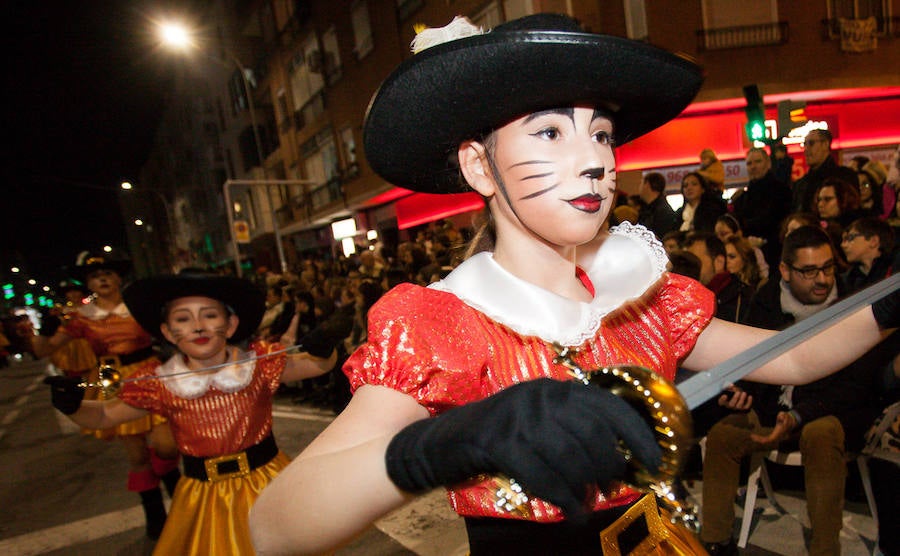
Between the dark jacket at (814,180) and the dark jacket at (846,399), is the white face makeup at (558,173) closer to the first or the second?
the dark jacket at (846,399)

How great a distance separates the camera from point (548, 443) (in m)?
0.73

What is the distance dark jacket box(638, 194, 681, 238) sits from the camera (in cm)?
496

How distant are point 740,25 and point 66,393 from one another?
1285 cm

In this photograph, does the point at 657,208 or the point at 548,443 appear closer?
the point at 548,443

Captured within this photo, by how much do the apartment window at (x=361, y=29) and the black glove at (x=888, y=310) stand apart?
1649 cm

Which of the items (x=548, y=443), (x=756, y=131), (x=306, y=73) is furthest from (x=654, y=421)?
(x=306, y=73)

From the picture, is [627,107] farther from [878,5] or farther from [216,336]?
[878,5]

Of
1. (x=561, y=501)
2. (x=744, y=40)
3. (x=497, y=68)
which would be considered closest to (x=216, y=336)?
(x=497, y=68)

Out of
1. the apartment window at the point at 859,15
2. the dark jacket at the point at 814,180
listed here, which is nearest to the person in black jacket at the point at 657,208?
the dark jacket at the point at 814,180

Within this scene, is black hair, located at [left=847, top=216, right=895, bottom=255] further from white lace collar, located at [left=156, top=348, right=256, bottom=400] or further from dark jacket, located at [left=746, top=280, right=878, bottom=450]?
white lace collar, located at [left=156, top=348, right=256, bottom=400]

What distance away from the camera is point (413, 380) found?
100cm

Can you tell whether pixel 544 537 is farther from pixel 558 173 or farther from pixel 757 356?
pixel 558 173

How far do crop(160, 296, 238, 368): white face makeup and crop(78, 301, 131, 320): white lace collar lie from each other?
271cm

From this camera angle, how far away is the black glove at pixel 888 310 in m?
1.34
